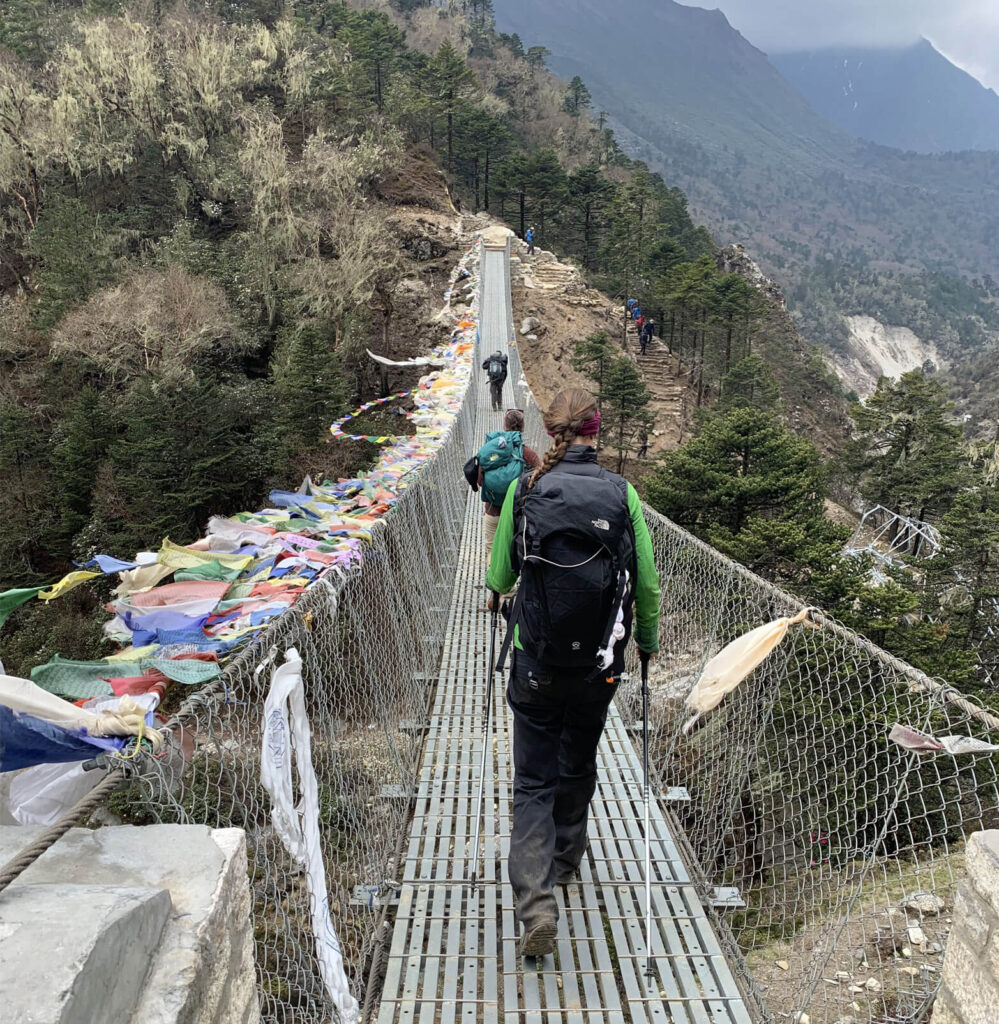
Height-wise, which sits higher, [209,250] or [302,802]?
[302,802]

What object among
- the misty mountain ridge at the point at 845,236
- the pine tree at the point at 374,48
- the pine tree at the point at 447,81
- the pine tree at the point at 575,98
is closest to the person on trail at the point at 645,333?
the pine tree at the point at 374,48

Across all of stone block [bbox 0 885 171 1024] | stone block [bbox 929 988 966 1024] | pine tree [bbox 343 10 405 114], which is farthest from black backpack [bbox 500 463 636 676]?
pine tree [bbox 343 10 405 114]

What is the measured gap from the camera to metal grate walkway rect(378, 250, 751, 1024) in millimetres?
2090

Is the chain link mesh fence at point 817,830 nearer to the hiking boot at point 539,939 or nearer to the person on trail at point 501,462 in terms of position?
the hiking boot at point 539,939

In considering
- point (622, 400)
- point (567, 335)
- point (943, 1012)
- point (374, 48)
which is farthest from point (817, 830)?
point (374, 48)

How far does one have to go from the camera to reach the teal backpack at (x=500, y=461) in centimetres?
433

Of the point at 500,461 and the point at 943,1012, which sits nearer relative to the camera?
the point at 943,1012

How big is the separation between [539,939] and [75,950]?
155 centimetres

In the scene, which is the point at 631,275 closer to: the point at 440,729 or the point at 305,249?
the point at 305,249

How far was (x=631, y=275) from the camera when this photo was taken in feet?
95.7

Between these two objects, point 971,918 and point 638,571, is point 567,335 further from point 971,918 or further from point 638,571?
point 971,918

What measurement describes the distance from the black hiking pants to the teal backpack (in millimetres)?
2201

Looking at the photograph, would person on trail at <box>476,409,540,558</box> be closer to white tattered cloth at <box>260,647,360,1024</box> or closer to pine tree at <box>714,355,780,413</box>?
white tattered cloth at <box>260,647,360,1024</box>

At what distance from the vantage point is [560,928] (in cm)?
238
